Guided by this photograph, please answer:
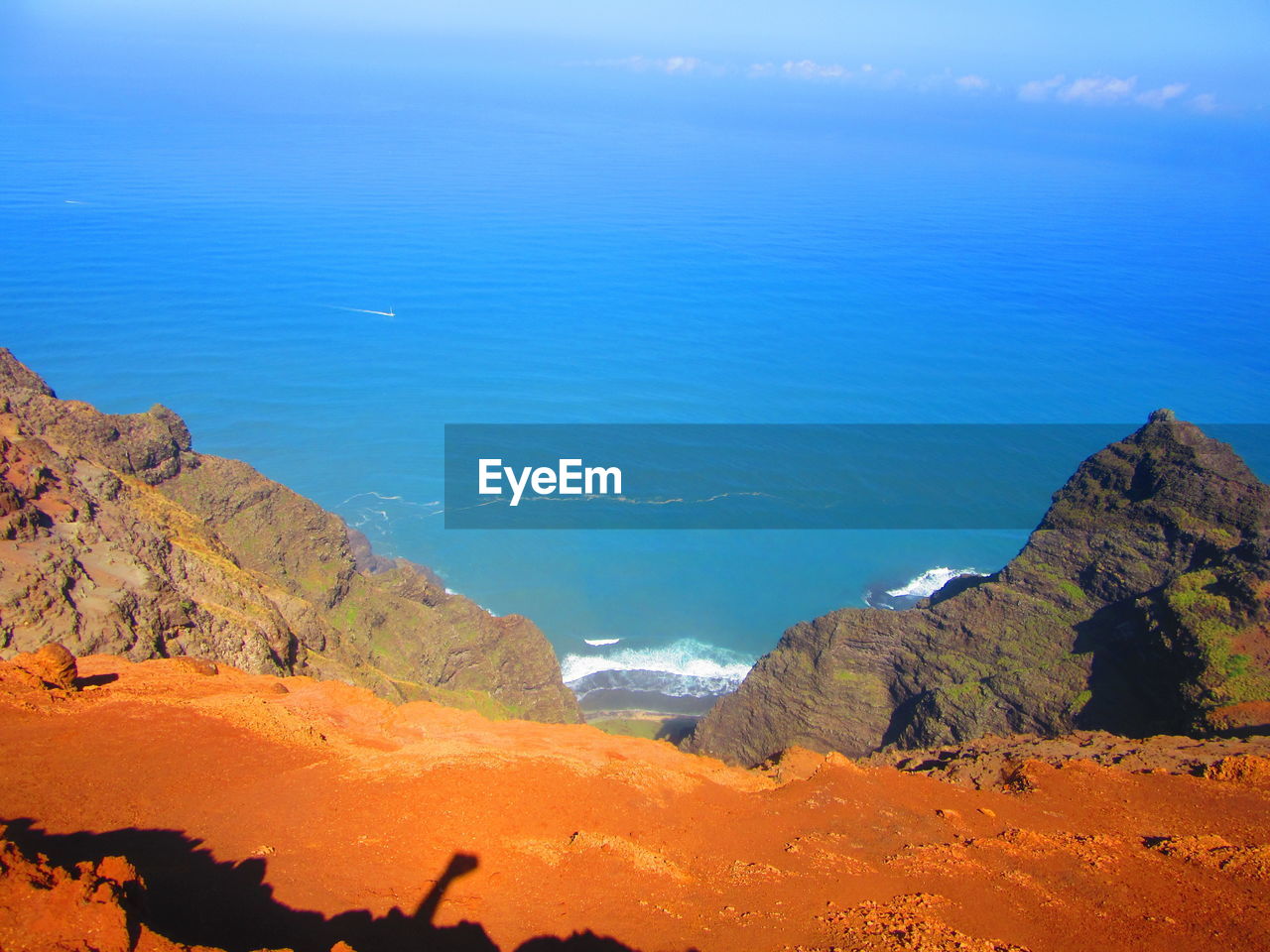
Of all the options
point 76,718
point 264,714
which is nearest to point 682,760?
point 264,714

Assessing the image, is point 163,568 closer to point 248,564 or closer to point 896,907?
point 248,564

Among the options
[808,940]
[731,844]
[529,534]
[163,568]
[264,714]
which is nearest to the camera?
[808,940]

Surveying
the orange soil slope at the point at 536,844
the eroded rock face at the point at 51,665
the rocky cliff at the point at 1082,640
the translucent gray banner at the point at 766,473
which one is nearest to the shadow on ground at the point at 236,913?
the orange soil slope at the point at 536,844

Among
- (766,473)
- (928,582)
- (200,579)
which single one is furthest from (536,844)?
(766,473)

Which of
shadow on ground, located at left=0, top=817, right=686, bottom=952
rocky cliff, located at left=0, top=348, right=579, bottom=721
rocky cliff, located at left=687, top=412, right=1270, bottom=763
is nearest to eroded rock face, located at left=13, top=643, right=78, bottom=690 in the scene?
rocky cliff, located at left=0, top=348, right=579, bottom=721

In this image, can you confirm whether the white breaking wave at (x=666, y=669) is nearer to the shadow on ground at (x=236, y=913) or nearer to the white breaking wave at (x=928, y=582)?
the white breaking wave at (x=928, y=582)

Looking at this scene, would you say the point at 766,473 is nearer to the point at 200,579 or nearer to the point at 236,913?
the point at 200,579
